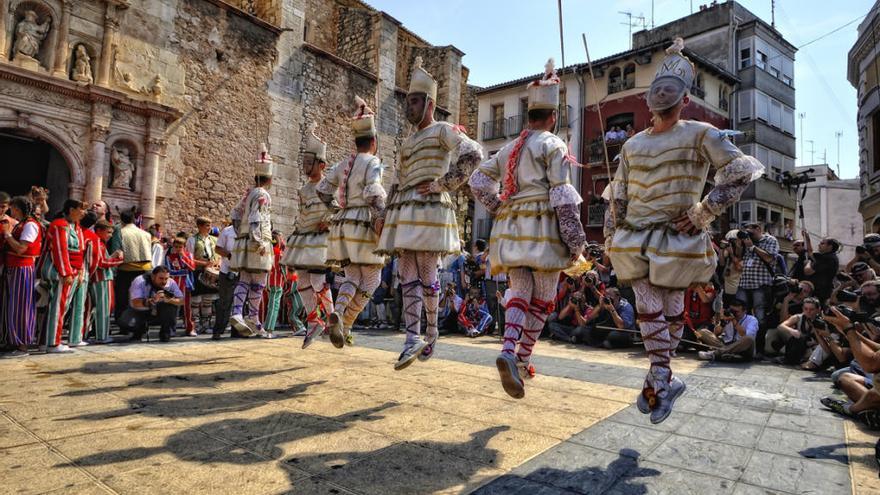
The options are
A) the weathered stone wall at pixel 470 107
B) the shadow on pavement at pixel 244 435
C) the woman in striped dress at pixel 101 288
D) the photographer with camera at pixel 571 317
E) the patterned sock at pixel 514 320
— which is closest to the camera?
the shadow on pavement at pixel 244 435

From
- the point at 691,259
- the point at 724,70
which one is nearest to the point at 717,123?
the point at 724,70

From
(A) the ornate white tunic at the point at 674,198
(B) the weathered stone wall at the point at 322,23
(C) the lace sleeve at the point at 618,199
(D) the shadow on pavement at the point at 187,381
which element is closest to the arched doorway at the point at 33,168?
(D) the shadow on pavement at the point at 187,381

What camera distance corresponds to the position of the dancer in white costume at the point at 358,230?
5.02m

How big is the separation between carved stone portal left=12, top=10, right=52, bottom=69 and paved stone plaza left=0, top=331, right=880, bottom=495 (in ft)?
32.9

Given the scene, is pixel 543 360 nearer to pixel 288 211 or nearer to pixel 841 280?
pixel 841 280

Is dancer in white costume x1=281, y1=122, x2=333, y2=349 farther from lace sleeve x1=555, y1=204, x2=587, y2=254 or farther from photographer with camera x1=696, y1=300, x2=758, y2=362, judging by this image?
photographer with camera x1=696, y1=300, x2=758, y2=362

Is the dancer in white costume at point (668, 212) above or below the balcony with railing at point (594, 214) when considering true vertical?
below

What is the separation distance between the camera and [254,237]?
661 cm

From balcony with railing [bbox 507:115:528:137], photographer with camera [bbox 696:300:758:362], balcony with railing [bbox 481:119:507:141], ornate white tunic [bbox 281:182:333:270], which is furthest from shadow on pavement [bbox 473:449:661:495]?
balcony with railing [bbox 481:119:507:141]

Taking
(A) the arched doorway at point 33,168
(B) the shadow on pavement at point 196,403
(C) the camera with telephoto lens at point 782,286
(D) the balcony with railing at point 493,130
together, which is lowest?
(B) the shadow on pavement at point 196,403

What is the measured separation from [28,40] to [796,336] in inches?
652

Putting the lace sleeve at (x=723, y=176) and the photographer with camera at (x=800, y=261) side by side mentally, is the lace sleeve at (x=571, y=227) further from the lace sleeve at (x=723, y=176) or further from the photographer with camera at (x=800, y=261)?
the photographer with camera at (x=800, y=261)

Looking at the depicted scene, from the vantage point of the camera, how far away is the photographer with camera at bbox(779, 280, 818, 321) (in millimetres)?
8023

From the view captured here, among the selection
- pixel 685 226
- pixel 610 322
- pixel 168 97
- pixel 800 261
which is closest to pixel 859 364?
pixel 685 226
